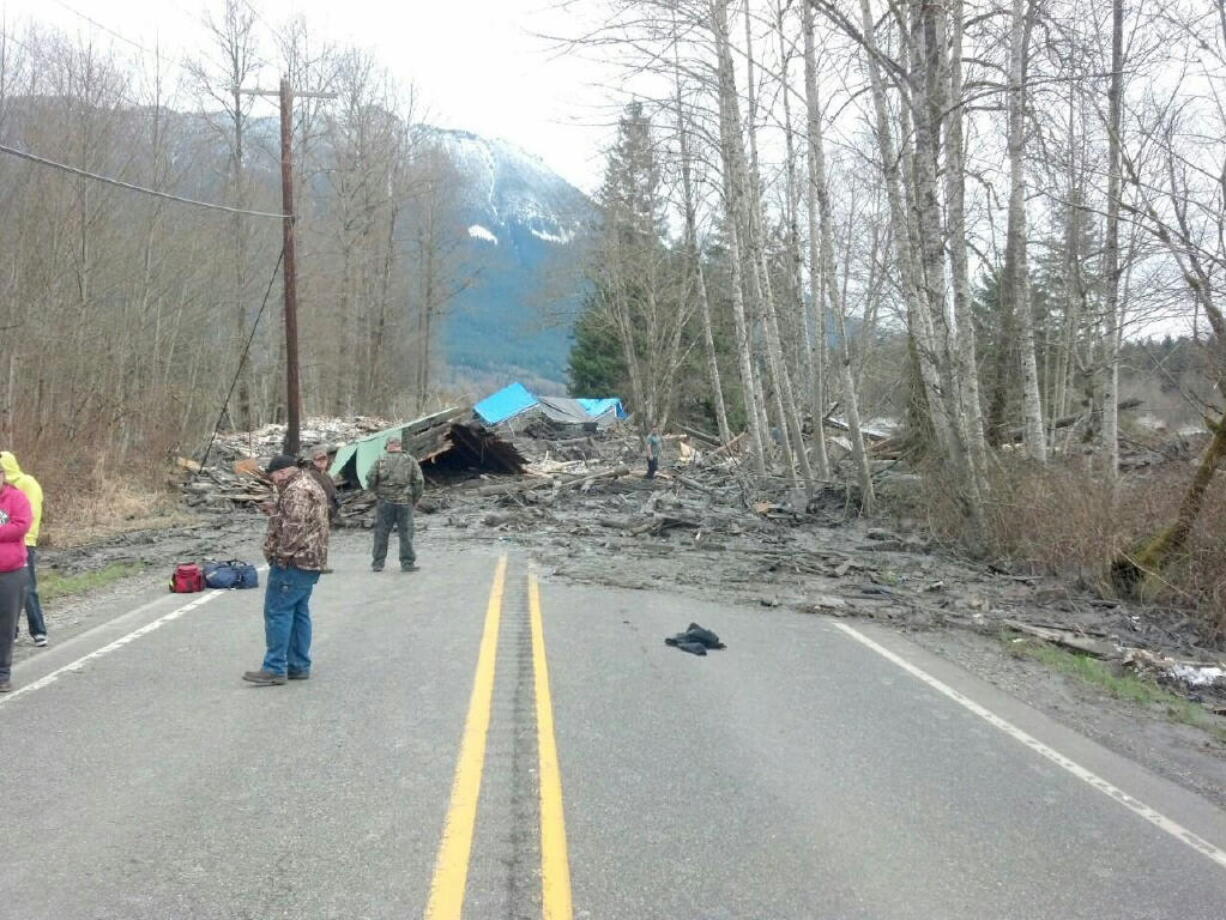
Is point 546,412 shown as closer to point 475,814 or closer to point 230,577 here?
point 230,577

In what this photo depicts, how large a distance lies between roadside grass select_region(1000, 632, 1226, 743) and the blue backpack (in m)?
8.35

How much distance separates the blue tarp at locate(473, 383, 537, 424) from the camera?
153 feet

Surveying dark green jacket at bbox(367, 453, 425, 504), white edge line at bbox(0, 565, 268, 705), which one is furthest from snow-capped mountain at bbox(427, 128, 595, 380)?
white edge line at bbox(0, 565, 268, 705)

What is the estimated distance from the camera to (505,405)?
1887 inches

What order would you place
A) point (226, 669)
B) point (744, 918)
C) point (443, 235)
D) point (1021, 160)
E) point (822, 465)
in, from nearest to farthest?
1. point (744, 918)
2. point (226, 669)
3. point (1021, 160)
4. point (822, 465)
5. point (443, 235)

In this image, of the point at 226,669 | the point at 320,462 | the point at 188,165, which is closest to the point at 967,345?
the point at 320,462

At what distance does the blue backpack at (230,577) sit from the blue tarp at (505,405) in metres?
33.4

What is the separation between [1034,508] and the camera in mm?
13602

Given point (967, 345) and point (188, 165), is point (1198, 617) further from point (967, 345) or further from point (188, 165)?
point (188, 165)

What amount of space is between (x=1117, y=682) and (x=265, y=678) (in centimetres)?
677

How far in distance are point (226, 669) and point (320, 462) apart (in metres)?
9.11

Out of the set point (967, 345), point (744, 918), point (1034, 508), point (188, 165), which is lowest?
point (744, 918)

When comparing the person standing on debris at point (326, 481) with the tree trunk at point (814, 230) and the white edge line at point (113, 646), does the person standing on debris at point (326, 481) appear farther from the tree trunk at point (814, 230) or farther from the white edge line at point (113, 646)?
the tree trunk at point (814, 230)

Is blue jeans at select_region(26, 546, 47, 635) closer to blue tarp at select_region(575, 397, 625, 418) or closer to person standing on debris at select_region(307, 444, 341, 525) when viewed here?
person standing on debris at select_region(307, 444, 341, 525)
